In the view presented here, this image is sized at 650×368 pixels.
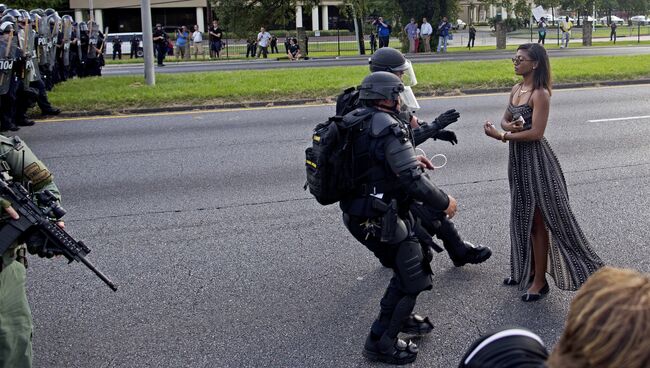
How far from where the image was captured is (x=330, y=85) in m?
16.7

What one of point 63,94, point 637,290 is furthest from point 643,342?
point 63,94

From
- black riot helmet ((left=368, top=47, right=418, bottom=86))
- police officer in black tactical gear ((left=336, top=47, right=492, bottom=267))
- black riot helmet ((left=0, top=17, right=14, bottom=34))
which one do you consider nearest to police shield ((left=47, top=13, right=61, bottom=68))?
black riot helmet ((left=0, top=17, right=14, bottom=34))

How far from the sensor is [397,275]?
4.41 m

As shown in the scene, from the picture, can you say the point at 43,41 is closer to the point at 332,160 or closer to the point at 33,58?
the point at 33,58

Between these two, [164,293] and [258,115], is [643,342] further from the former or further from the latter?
[258,115]

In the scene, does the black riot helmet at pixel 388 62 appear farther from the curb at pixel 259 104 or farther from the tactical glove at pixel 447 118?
the curb at pixel 259 104

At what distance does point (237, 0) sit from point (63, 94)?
1150 inches

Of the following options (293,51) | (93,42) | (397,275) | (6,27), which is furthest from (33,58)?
(293,51)

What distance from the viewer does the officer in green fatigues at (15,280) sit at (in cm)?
321

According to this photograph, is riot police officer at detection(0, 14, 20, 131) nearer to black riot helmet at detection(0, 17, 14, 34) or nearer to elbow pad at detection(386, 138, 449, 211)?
black riot helmet at detection(0, 17, 14, 34)

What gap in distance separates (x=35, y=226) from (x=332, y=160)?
5.32 ft

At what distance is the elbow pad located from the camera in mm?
4109

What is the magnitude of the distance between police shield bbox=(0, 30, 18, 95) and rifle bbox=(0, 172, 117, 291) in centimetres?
995

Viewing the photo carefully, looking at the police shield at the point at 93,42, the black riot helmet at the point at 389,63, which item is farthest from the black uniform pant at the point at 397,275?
the police shield at the point at 93,42
